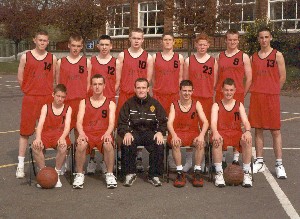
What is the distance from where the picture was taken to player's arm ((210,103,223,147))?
306 inches

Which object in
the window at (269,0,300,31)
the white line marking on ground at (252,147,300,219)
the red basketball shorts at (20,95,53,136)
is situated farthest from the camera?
the window at (269,0,300,31)

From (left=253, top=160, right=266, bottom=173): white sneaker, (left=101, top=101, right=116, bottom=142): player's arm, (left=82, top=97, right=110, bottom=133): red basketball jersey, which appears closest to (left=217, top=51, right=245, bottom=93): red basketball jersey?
(left=253, top=160, right=266, bottom=173): white sneaker

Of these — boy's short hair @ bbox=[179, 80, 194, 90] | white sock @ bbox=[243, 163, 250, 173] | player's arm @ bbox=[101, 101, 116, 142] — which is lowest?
white sock @ bbox=[243, 163, 250, 173]

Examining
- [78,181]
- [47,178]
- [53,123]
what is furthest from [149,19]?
[47,178]

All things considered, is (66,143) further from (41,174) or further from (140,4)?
(140,4)

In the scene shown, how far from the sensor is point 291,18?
1342 inches

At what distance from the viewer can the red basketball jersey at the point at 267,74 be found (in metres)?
8.47

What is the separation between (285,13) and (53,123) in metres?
28.8

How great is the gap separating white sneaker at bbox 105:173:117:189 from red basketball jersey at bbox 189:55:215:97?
1944 millimetres

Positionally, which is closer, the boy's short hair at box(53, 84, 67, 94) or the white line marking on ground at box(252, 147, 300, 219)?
the white line marking on ground at box(252, 147, 300, 219)

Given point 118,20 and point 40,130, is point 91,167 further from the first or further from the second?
point 118,20

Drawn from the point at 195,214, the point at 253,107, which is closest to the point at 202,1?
the point at 253,107

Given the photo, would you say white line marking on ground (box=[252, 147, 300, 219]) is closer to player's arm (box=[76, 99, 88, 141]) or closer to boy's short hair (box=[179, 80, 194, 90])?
boy's short hair (box=[179, 80, 194, 90])

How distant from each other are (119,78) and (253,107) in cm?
216
